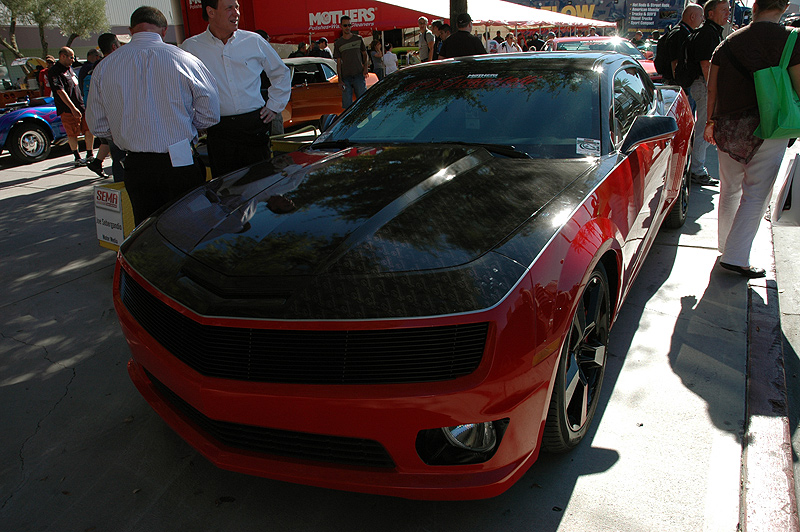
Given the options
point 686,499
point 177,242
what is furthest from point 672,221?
point 177,242

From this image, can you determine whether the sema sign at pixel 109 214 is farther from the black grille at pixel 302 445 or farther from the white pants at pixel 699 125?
the white pants at pixel 699 125

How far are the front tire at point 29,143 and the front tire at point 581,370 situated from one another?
1042 cm

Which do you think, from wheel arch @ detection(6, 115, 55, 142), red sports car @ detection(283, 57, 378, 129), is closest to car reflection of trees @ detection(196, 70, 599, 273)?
red sports car @ detection(283, 57, 378, 129)

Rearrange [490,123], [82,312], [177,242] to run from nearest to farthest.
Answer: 1. [177,242]
2. [490,123]
3. [82,312]

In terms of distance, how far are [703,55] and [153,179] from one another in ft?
19.3

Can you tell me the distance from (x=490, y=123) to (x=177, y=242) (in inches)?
67.6

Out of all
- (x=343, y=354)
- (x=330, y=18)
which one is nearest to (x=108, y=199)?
(x=343, y=354)

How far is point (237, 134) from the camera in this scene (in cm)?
432

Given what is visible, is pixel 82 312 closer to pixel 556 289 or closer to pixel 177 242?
pixel 177 242

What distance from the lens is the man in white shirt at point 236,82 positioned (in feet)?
13.6

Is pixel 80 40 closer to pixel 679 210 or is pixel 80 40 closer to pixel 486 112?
pixel 679 210

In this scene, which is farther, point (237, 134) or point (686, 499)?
point (237, 134)

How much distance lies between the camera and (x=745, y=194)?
407cm

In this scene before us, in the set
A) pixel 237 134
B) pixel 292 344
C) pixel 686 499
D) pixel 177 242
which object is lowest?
pixel 686 499
